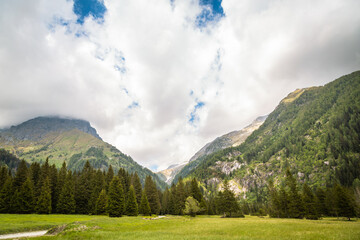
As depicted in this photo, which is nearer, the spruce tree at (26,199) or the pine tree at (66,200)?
the spruce tree at (26,199)

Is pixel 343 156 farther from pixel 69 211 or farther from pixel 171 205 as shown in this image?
pixel 69 211

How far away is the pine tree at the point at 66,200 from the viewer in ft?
196

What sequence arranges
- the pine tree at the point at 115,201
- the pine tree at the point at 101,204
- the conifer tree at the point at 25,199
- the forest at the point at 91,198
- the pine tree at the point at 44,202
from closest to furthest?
the conifer tree at the point at 25,199 → the pine tree at the point at 44,202 → the forest at the point at 91,198 → the pine tree at the point at 115,201 → the pine tree at the point at 101,204

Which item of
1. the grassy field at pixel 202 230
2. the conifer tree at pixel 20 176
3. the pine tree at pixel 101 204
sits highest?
the conifer tree at pixel 20 176

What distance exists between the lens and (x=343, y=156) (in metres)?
164

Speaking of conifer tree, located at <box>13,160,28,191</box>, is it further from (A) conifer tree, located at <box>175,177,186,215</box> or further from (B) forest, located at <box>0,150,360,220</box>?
(A) conifer tree, located at <box>175,177,186,215</box>

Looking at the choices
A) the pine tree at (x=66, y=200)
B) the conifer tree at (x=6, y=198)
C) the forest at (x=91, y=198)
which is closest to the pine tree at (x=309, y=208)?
the forest at (x=91, y=198)

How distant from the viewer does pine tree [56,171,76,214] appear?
59.6 metres

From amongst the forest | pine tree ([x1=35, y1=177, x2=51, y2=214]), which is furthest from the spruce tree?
pine tree ([x1=35, y1=177, x2=51, y2=214])

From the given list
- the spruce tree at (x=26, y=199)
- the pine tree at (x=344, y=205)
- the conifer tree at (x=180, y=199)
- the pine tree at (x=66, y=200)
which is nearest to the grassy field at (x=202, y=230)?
the spruce tree at (x=26, y=199)

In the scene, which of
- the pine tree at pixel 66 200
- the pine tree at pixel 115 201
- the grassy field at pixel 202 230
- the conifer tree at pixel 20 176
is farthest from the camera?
the pine tree at pixel 66 200

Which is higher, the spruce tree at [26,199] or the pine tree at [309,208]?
the spruce tree at [26,199]

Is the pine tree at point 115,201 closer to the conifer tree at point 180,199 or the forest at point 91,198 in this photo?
the forest at point 91,198

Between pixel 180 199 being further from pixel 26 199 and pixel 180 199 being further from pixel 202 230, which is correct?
pixel 202 230
